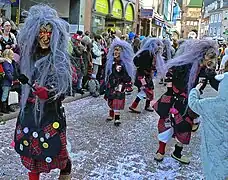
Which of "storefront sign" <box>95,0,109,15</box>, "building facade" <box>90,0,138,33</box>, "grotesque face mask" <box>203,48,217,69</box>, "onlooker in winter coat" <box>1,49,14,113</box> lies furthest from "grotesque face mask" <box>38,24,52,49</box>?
"storefront sign" <box>95,0,109,15</box>

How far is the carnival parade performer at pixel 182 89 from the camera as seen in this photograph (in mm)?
4180

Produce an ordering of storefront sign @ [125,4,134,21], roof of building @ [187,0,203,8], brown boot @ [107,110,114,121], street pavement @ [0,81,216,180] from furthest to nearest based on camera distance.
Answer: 1. roof of building @ [187,0,203,8]
2. storefront sign @ [125,4,134,21]
3. brown boot @ [107,110,114,121]
4. street pavement @ [0,81,216,180]

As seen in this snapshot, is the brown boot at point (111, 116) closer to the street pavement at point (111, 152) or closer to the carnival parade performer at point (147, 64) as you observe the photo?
the street pavement at point (111, 152)

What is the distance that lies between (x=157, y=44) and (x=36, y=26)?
4.75 m

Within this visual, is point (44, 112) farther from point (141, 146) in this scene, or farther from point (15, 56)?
point (141, 146)

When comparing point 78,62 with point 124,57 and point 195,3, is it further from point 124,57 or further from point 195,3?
point 195,3

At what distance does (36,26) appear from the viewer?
9.23 ft

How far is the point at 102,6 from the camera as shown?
1627 centimetres

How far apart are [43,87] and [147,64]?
4771 mm

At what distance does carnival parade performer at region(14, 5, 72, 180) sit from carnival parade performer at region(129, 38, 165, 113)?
14.3 ft

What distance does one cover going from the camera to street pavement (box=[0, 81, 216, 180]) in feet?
12.8

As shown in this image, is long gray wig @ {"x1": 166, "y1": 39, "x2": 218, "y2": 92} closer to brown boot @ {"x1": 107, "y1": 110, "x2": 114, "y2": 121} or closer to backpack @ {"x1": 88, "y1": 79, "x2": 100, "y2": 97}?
brown boot @ {"x1": 107, "y1": 110, "x2": 114, "y2": 121}

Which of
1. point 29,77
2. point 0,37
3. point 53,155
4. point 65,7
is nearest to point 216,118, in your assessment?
point 53,155

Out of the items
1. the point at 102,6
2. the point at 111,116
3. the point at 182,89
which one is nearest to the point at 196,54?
the point at 182,89
